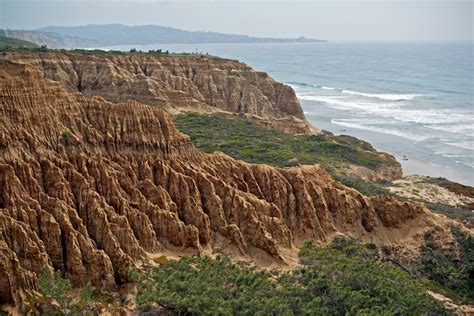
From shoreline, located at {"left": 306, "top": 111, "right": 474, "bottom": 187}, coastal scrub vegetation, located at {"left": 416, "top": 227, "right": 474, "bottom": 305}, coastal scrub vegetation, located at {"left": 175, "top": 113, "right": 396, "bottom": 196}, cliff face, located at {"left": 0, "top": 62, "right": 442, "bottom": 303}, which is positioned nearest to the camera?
cliff face, located at {"left": 0, "top": 62, "right": 442, "bottom": 303}

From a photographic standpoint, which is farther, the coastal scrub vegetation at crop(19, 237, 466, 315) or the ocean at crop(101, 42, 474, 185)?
the ocean at crop(101, 42, 474, 185)

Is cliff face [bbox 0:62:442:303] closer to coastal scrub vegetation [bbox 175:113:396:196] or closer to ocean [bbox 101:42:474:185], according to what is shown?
coastal scrub vegetation [bbox 175:113:396:196]

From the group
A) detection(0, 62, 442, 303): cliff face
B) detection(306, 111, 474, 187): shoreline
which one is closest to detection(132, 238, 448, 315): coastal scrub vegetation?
detection(0, 62, 442, 303): cliff face

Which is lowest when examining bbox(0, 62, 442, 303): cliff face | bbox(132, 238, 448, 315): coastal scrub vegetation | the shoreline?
the shoreline

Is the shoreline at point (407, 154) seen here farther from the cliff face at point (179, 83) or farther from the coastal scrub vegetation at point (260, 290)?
the coastal scrub vegetation at point (260, 290)

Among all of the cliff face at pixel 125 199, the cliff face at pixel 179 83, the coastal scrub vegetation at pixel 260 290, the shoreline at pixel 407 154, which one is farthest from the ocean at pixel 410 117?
the coastal scrub vegetation at pixel 260 290

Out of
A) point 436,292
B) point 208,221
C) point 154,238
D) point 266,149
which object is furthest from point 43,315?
point 266,149

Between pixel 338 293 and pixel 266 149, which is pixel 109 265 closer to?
pixel 338 293
